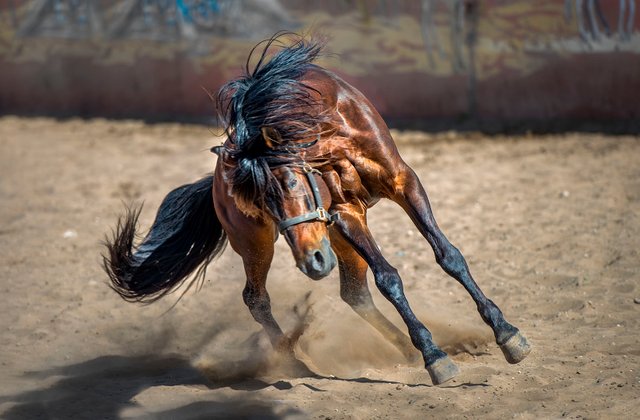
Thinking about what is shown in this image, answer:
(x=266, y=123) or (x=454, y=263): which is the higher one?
(x=266, y=123)

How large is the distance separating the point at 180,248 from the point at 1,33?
7.47m

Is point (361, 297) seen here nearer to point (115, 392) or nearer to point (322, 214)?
point (322, 214)

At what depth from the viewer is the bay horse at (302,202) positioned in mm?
3584

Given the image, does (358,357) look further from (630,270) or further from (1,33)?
(1,33)

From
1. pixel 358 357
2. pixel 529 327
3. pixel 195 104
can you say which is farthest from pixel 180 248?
pixel 195 104

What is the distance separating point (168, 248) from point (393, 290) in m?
1.56

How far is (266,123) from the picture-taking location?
374 centimetres

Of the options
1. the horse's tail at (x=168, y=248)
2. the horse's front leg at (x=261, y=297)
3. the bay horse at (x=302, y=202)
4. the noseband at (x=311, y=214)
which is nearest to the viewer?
the noseband at (x=311, y=214)

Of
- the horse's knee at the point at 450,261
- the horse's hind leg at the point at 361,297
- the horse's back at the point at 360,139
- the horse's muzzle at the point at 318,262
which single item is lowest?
the horse's hind leg at the point at 361,297

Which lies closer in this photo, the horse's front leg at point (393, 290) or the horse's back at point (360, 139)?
the horse's front leg at point (393, 290)

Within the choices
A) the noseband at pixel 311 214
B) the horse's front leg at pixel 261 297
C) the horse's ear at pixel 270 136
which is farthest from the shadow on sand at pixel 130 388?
the horse's ear at pixel 270 136

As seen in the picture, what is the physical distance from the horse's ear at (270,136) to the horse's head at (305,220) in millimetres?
131

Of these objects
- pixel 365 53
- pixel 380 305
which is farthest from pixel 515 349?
pixel 365 53

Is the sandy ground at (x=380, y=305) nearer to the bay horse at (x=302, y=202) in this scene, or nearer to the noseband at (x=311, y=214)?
the bay horse at (x=302, y=202)
